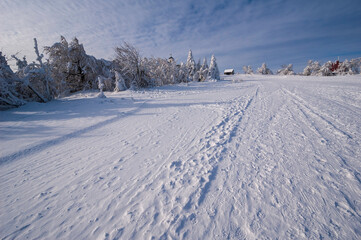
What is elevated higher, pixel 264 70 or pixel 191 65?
pixel 264 70

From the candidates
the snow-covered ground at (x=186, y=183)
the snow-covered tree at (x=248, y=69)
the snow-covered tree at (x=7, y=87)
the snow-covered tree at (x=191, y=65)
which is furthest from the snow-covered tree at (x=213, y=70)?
the snow-covered tree at (x=248, y=69)

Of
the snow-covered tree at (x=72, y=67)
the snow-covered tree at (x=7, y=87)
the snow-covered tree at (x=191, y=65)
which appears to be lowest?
the snow-covered tree at (x=7, y=87)

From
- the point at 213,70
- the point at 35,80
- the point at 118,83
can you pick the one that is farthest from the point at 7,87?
the point at 213,70

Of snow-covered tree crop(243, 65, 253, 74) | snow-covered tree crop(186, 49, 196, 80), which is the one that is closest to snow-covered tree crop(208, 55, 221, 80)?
snow-covered tree crop(186, 49, 196, 80)

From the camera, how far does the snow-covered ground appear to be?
1625 mm

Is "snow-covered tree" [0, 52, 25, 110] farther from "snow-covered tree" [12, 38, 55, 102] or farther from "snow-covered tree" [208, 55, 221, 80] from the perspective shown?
"snow-covered tree" [208, 55, 221, 80]

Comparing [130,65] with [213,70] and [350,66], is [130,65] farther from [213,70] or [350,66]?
[350,66]

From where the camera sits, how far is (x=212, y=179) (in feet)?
7.64

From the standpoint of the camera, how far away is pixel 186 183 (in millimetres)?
2285

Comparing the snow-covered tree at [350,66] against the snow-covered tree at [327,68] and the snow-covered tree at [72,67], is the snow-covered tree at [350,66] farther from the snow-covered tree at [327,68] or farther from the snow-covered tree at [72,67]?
the snow-covered tree at [72,67]

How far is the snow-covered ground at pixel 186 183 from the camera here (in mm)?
1625

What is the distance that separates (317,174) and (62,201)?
14.0ft

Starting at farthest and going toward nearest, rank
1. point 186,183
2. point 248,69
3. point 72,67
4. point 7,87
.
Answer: point 248,69, point 72,67, point 7,87, point 186,183

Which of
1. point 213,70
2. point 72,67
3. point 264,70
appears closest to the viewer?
point 72,67
